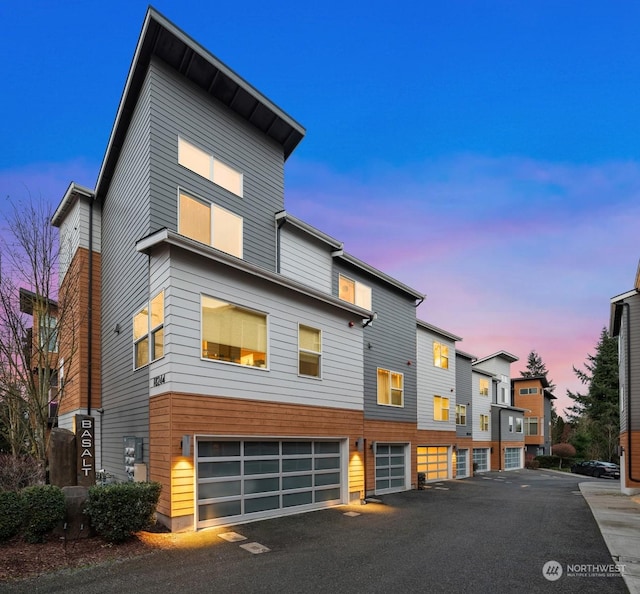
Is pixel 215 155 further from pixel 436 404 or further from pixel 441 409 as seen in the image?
pixel 441 409

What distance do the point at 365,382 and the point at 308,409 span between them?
5.22 m

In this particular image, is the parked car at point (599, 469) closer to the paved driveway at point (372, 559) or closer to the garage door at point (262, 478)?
the paved driveway at point (372, 559)

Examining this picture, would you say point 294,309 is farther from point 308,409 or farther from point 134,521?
point 134,521

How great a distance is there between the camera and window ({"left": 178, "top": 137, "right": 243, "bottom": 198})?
13383mm

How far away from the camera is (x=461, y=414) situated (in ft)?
103

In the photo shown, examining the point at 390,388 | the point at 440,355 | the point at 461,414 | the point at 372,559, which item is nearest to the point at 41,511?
the point at 372,559

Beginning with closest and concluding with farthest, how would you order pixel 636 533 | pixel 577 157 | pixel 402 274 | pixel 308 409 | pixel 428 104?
1. pixel 636 533
2. pixel 308 409
3. pixel 428 104
4. pixel 577 157
5. pixel 402 274

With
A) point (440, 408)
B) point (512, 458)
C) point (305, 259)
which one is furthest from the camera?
point (512, 458)

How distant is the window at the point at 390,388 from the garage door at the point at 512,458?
24422 mm

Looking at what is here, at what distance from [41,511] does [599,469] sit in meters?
39.4

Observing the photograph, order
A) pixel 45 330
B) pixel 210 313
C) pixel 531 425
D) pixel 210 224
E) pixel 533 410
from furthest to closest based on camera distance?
pixel 533 410
pixel 531 425
pixel 45 330
pixel 210 224
pixel 210 313

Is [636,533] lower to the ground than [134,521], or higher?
lower

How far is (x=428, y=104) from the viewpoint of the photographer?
80.1 feet

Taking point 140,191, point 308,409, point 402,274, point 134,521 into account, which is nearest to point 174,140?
point 140,191
